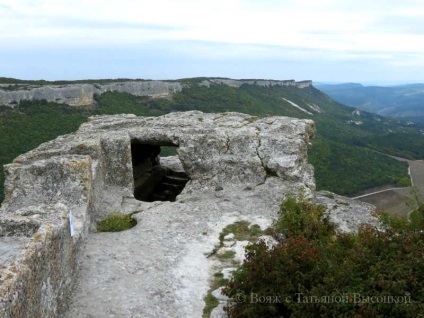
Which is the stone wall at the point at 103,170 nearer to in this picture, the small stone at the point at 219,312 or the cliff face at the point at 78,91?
the small stone at the point at 219,312

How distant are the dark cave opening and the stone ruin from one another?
6 centimetres

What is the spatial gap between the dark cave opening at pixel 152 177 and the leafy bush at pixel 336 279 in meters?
8.49

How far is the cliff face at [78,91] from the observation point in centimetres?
4341

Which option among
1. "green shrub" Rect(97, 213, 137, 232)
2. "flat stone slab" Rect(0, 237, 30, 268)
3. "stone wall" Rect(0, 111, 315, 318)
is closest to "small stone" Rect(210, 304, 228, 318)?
"stone wall" Rect(0, 111, 315, 318)

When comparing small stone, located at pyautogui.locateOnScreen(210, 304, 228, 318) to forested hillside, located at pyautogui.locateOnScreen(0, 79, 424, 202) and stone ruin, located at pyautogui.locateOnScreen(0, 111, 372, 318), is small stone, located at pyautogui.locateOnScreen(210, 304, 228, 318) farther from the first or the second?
forested hillside, located at pyautogui.locateOnScreen(0, 79, 424, 202)

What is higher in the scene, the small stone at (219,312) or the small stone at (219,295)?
the small stone at (219,295)

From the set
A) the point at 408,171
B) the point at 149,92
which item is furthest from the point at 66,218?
the point at 408,171

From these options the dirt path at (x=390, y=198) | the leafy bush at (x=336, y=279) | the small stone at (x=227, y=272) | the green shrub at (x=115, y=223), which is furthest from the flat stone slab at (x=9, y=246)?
the dirt path at (x=390, y=198)

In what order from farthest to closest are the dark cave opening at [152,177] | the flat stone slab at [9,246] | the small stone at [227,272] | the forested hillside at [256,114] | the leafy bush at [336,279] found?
the forested hillside at [256,114] < the dark cave opening at [152,177] < the small stone at [227,272] < the flat stone slab at [9,246] < the leafy bush at [336,279]

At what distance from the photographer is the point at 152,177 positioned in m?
17.3

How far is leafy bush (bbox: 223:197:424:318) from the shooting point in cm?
600

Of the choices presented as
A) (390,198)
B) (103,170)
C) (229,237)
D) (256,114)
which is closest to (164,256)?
(229,237)

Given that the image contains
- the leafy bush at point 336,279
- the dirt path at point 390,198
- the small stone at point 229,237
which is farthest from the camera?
the dirt path at point 390,198

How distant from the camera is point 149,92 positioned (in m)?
67.3
